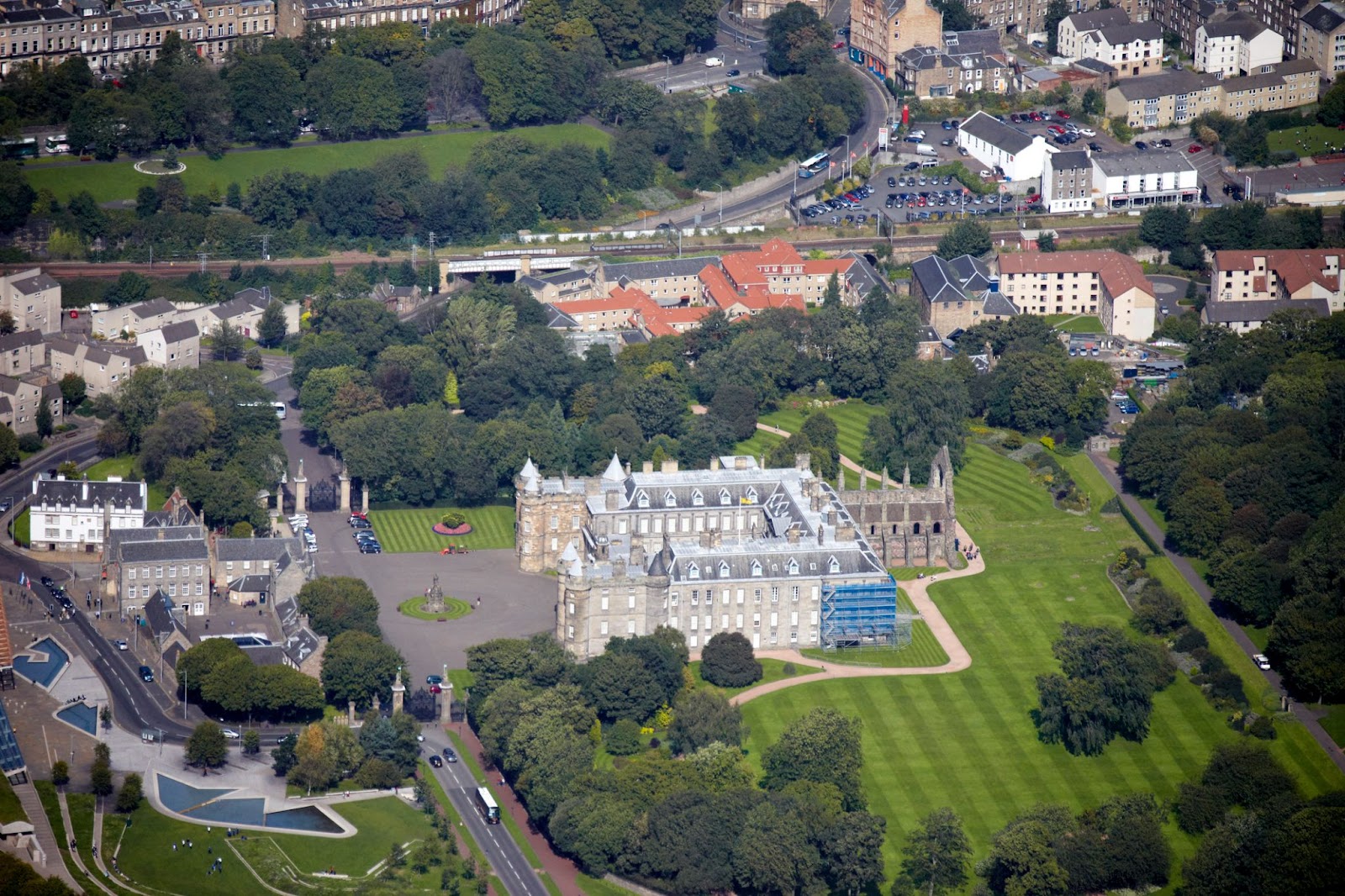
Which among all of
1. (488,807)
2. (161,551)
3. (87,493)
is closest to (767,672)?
(488,807)

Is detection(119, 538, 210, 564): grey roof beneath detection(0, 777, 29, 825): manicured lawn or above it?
above

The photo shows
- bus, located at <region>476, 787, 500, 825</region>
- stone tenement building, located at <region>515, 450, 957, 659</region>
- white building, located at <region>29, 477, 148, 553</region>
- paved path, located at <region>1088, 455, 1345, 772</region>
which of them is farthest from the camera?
white building, located at <region>29, 477, 148, 553</region>

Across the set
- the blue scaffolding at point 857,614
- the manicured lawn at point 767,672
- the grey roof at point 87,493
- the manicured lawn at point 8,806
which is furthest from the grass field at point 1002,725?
the grey roof at point 87,493

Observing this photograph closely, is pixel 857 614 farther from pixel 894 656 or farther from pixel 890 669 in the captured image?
pixel 890 669

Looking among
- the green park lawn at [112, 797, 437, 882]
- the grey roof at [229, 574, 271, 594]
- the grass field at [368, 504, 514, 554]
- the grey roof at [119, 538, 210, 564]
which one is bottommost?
the grass field at [368, 504, 514, 554]

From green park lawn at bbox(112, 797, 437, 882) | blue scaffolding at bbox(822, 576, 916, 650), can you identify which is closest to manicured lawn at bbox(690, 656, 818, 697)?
blue scaffolding at bbox(822, 576, 916, 650)

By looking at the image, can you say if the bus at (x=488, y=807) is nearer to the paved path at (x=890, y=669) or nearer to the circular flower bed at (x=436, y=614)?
the paved path at (x=890, y=669)

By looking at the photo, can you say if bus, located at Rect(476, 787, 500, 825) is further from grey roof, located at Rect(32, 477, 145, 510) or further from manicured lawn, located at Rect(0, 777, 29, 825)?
grey roof, located at Rect(32, 477, 145, 510)
